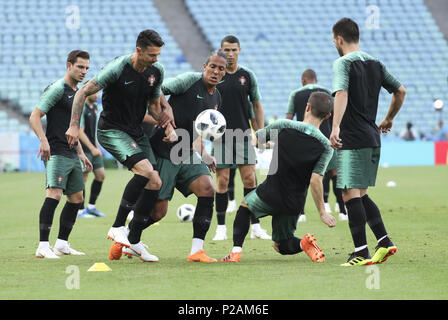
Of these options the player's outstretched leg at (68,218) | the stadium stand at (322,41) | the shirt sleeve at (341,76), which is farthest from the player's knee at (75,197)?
the stadium stand at (322,41)

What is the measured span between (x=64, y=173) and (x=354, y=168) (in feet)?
9.12

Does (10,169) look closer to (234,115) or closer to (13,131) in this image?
(13,131)

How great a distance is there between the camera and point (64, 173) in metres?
7.08

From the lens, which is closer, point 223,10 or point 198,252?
point 198,252

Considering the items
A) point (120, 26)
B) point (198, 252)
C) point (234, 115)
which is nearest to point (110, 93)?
point (198, 252)

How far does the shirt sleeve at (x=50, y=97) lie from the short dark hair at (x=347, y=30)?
105 inches

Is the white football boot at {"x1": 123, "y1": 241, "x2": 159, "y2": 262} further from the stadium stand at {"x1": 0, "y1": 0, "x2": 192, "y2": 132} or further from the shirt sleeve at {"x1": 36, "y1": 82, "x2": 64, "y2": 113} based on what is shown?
the stadium stand at {"x1": 0, "y1": 0, "x2": 192, "y2": 132}

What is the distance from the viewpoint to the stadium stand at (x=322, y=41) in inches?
1198

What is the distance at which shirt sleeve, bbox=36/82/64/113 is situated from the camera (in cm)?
699

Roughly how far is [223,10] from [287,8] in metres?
3.06

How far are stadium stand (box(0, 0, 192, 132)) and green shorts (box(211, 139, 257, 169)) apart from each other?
66.2ft

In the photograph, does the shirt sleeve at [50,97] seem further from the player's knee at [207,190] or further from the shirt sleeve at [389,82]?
the shirt sleeve at [389,82]

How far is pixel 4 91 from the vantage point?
1124 inches

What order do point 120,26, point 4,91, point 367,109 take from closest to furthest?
1. point 367,109
2. point 4,91
3. point 120,26
